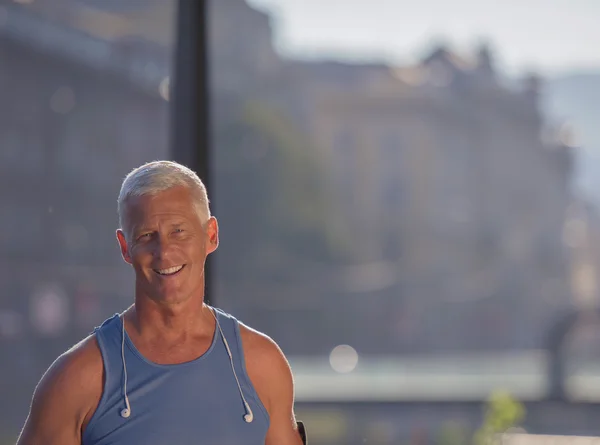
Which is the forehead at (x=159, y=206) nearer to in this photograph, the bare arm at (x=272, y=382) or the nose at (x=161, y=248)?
the nose at (x=161, y=248)

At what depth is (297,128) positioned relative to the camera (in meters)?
69.9

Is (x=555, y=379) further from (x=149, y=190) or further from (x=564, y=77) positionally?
(x=564, y=77)

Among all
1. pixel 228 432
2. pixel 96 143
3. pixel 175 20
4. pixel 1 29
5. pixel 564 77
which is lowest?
pixel 228 432

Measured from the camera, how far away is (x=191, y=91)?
289 cm

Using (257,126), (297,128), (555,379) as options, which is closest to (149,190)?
(555,379)

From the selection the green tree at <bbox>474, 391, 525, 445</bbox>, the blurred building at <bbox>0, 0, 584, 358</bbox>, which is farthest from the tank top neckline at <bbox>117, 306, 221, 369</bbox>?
the blurred building at <bbox>0, 0, 584, 358</bbox>

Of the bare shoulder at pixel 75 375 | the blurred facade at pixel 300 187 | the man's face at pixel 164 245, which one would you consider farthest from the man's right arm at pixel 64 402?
the blurred facade at pixel 300 187

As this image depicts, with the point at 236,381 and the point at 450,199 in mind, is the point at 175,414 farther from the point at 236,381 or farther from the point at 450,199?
the point at 450,199

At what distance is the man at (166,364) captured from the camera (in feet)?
4.36

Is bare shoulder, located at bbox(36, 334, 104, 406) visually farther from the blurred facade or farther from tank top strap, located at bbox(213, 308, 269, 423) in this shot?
the blurred facade

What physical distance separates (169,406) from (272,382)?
0.15 m

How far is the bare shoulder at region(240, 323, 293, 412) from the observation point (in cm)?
140

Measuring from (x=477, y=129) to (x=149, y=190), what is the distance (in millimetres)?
76560

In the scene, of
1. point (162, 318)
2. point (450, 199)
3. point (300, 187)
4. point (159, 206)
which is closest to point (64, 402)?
point (162, 318)
